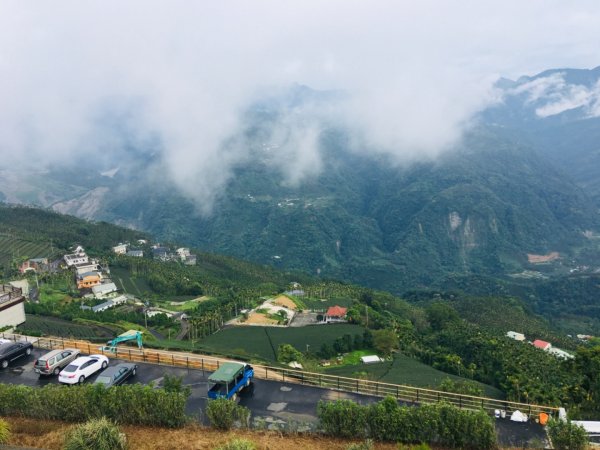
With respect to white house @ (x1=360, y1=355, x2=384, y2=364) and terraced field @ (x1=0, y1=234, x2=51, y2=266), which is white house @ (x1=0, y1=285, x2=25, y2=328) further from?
terraced field @ (x1=0, y1=234, x2=51, y2=266)

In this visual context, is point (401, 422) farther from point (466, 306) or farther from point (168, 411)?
point (466, 306)

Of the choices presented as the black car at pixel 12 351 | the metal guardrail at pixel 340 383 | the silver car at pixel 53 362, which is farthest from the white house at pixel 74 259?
the silver car at pixel 53 362

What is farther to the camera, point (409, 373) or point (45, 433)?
point (409, 373)

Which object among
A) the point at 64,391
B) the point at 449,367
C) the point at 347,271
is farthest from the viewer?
the point at 347,271

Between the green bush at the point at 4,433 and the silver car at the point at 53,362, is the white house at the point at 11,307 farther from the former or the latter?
the green bush at the point at 4,433

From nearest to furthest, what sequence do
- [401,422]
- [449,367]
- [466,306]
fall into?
[401,422] < [449,367] < [466,306]

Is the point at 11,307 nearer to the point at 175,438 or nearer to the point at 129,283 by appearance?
the point at 175,438

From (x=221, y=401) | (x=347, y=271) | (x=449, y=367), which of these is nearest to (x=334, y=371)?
(x=449, y=367)

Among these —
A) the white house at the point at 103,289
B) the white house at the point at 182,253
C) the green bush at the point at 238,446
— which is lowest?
the white house at the point at 182,253
